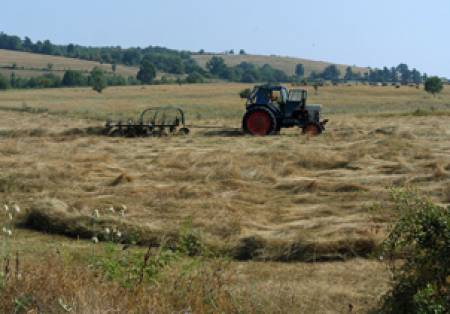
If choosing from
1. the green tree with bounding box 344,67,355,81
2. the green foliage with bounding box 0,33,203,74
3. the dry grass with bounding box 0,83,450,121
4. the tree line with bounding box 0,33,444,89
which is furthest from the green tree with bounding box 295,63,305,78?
the dry grass with bounding box 0,83,450,121

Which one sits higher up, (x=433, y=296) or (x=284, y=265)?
(x=433, y=296)

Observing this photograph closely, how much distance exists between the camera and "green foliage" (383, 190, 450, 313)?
4637 mm

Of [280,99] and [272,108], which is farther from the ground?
[280,99]

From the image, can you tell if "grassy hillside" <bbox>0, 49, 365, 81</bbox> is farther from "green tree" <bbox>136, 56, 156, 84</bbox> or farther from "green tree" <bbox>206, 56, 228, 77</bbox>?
"green tree" <bbox>206, 56, 228, 77</bbox>

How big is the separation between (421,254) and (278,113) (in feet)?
47.0

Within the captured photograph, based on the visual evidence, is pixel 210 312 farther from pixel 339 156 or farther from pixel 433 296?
pixel 339 156

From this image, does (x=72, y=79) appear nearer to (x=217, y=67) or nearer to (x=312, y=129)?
(x=217, y=67)

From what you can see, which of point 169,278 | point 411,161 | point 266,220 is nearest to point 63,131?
point 411,161

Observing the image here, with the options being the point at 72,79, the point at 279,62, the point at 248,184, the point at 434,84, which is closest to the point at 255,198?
the point at 248,184

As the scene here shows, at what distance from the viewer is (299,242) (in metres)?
7.63

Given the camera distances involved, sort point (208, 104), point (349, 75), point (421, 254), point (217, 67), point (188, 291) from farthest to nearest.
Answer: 1. point (349, 75)
2. point (217, 67)
3. point (208, 104)
4. point (421, 254)
5. point (188, 291)

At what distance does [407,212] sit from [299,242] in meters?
2.71

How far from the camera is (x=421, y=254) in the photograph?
4855 mm

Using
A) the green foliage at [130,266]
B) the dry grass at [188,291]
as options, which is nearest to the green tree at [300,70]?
the dry grass at [188,291]
